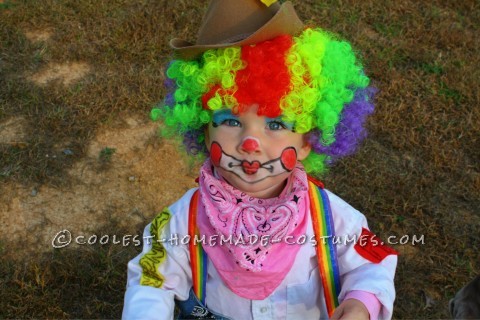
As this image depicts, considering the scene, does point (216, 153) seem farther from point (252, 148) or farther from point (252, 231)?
point (252, 231)

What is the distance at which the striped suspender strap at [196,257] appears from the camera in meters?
2.05

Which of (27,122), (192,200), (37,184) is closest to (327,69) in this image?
(192,200)

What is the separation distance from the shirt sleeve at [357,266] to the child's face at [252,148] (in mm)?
284

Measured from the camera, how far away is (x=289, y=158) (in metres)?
1.91

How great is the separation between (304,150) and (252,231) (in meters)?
0.36

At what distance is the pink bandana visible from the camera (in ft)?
6.28

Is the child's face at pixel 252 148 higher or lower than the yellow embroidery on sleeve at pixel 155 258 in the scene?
higher

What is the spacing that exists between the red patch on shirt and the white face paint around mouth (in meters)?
0.38

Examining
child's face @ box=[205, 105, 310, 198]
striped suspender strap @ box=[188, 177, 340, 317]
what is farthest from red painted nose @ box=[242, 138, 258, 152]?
striped suspender strap @ box=[188, 177, 340, 317]

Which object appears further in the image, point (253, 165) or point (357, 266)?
point (357, 266)

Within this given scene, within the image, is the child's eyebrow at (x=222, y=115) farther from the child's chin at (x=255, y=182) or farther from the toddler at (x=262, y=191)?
the child's chin at (x=255, y=182)

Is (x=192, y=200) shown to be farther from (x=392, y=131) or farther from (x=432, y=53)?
(x=432, y=53)

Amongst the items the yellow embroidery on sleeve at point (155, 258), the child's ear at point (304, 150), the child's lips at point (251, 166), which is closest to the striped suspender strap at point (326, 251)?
the child's ear at point (304, 150)

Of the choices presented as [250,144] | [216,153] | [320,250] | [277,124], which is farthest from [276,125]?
[320,250]
